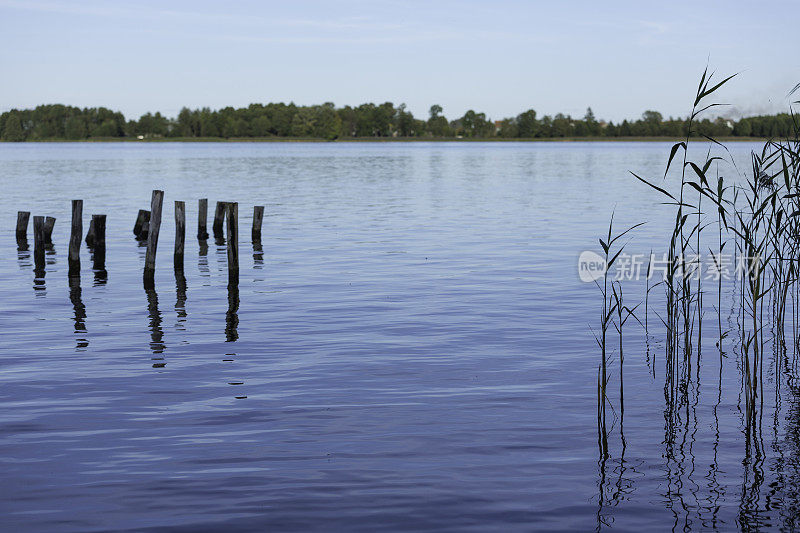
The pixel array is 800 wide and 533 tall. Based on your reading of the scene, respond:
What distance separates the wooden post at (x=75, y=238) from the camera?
2259 centimetres

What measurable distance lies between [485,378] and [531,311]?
5.59m

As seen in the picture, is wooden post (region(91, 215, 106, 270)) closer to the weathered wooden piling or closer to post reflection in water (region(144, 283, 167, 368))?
post reflection in water (region(144, 283, 167, 368))

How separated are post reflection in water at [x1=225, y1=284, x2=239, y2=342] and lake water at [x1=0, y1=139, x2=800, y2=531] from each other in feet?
0.32

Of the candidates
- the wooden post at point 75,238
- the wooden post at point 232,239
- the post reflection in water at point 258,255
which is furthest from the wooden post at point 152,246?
the post reflection in water at point 258,255

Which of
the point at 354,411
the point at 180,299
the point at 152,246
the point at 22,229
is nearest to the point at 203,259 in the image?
the point at 152,246

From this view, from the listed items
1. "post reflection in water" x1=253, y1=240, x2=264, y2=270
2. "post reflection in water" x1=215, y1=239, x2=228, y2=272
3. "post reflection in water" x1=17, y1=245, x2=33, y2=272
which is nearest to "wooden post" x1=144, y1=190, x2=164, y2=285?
"post reflection in water" x1=215, y1=239, x2=228, y2=272

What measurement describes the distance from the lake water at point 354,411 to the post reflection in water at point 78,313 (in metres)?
0.13

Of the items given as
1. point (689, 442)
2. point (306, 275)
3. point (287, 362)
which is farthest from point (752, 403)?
point (306, 275)

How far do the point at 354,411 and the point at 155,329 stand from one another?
22.3ft

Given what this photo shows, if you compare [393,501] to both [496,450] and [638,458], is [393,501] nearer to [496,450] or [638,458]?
[496,450]

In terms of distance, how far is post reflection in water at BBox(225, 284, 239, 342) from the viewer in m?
15.5

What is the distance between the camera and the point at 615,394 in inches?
445

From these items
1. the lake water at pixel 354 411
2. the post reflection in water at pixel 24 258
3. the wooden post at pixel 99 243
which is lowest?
the lake water at pixel 354 411

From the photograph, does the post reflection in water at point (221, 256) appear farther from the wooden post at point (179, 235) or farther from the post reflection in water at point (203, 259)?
the wooden post at point (179, 235)
